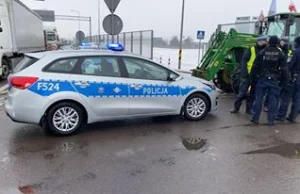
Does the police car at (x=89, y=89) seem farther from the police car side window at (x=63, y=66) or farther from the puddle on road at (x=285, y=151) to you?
the puddle on road at (x=285, y=151)

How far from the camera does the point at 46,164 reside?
509cm

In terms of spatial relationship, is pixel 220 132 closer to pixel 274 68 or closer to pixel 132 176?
pixel 274 68

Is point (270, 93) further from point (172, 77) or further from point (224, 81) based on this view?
point (224, 81)

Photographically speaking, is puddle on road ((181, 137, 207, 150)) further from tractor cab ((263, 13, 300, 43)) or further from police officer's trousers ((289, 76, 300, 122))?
tractor cab ((263, 13, 300, 43))

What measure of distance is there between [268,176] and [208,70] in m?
6.15

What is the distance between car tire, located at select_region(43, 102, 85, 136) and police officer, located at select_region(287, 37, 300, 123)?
457cm

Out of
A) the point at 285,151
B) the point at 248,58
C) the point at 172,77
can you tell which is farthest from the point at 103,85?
the point at 248,58

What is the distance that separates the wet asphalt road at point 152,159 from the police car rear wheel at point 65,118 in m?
0.19

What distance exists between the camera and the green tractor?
34.4 ft

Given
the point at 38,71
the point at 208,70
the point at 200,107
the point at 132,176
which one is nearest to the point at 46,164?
the point at 132,176

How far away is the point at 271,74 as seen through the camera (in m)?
7.29

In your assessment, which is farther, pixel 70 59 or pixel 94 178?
pixel 70 59

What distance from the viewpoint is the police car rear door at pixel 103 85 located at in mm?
6500

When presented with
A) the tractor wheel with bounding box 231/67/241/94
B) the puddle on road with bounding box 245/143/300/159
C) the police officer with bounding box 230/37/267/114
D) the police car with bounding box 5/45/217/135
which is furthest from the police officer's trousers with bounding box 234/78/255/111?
the puddle on road with bounding box 245/143/300/159
